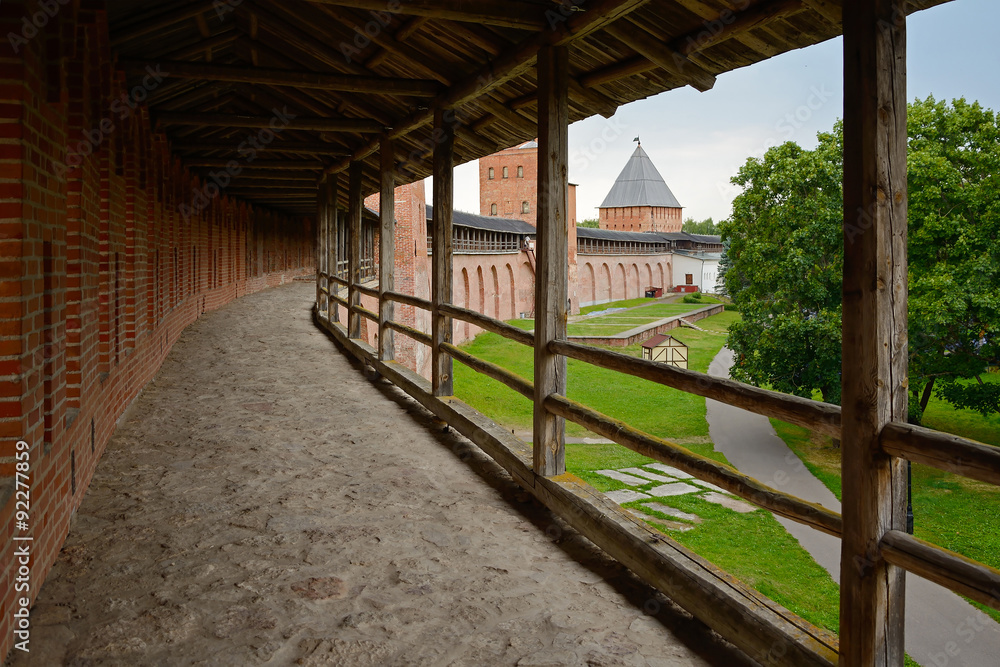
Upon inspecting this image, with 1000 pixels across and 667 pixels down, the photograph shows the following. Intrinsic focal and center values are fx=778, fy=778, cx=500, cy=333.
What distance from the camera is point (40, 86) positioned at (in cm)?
290

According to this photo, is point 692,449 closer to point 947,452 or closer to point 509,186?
point 947,452

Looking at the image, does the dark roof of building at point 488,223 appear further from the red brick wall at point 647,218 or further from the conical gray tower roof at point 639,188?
the conical gray tower roof at point 639,188

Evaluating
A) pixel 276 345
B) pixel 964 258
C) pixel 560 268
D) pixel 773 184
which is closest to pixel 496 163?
pixel 773 184

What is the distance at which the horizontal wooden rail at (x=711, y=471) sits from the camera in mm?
2432

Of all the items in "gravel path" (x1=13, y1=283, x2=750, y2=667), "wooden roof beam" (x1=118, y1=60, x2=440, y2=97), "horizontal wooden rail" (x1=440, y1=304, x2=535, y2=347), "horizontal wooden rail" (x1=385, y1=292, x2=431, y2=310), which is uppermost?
"wooden roof beam" (x1=118, y1=60, x2=440, y2=97)

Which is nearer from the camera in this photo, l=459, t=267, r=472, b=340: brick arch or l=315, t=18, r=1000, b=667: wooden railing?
l=315, t=18, r=1000, b=667: wooden railing

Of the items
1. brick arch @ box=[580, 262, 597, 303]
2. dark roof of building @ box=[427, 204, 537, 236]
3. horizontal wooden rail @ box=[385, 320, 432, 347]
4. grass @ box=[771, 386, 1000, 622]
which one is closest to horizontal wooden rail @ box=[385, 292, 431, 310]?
horizontal wooden rail @ box=[385, 320, 432, 347]

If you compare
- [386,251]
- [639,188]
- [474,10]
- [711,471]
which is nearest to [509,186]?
[639,188]

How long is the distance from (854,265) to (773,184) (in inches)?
792

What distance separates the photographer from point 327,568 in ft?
10.6

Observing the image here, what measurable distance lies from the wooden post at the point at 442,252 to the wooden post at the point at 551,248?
2030 millimetres

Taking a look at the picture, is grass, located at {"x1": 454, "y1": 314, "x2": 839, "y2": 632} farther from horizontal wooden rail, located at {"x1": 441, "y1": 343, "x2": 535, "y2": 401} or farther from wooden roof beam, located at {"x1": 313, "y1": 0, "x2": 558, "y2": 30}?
wooden roof beam, located at {"x1": 313, "y1": 0, "x2": 558, "y2": 30}

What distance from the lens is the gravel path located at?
259 centimetres

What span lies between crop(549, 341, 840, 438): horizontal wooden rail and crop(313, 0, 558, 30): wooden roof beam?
1.75 m
